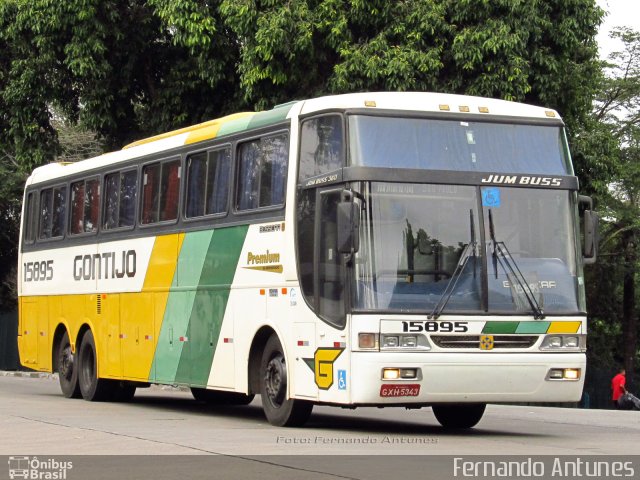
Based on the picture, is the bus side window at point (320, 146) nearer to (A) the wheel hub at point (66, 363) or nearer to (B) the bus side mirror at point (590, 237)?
(B) the bus side mirror at point (590, 237)

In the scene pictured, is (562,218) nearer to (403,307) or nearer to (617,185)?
(403,307)

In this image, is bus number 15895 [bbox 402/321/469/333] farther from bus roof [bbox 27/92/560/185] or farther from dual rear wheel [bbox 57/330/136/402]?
dual rear wheel [bbox 57/330/136/402]

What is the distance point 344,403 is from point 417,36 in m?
11.8

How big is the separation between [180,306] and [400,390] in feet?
16.6

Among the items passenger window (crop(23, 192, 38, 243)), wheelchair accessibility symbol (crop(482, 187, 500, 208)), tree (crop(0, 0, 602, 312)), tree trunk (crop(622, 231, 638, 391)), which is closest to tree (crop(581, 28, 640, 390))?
tree trunk (crop(622, 231, 638, 391))

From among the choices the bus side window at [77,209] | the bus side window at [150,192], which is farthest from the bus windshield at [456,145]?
the bus side window at [77,209]

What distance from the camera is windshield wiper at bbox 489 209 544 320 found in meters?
14.1

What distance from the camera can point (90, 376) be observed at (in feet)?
69.1

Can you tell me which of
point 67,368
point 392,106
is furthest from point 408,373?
point 67,368

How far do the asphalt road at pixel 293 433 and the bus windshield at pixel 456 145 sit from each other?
2887 mm

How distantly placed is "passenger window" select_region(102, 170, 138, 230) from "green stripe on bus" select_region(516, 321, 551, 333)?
7.22 metres

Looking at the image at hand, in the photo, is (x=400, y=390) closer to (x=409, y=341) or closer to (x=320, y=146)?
(x=409, y=341)
